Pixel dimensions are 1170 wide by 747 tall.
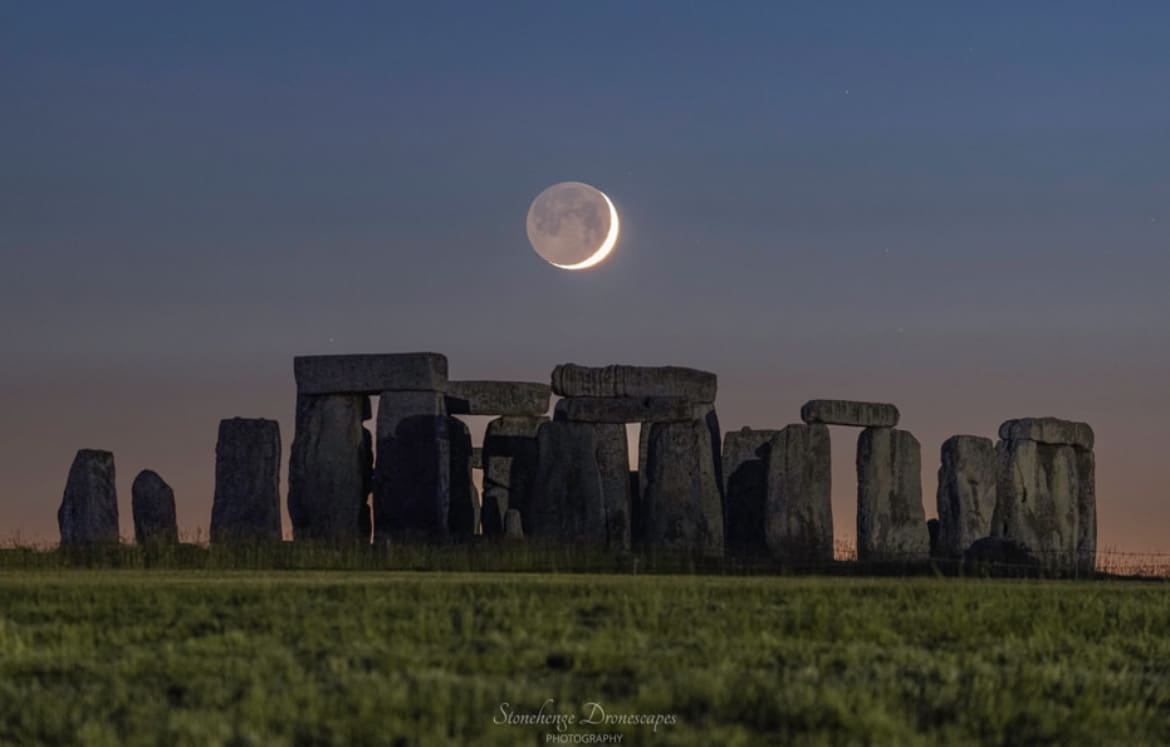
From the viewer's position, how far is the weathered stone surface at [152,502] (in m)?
30.1

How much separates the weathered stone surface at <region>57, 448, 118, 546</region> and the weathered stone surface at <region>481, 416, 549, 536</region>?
23.6 feet

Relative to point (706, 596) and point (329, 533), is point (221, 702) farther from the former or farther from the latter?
point (329, 533)

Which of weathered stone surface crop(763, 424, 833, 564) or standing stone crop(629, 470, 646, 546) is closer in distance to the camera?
standing stone crop(629, 470, 646, 546)

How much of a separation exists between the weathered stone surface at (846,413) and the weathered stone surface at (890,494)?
31 centimetres

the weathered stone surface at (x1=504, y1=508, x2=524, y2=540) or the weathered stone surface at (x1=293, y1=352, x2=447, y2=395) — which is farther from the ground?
the weathered stone surface at (x1=293, y1=352, x2=447, y2=395)

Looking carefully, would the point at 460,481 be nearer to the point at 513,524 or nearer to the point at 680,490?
the point at 513,524

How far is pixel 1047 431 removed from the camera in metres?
34.4

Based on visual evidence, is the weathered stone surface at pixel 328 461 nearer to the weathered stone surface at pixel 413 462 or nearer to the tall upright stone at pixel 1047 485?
the weathered stone surface at pixel 413 462

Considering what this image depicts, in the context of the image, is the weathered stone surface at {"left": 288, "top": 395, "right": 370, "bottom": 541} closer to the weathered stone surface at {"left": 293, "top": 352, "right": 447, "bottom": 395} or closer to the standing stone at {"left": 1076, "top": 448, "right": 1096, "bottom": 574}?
the weathered stone surface at {"left": 293, "top": 352, "right": 447, "bottom": 395}

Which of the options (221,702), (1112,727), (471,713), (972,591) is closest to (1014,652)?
(1112,727)

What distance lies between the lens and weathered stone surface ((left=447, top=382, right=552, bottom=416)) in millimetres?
33688

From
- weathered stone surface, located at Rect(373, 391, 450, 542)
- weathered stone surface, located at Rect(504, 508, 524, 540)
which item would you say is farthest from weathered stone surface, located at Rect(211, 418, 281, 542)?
weathered stone surface, located at Rect(504, 508, 524, 540)

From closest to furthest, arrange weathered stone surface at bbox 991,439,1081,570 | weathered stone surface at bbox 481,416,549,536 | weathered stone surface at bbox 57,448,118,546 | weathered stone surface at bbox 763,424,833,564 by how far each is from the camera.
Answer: weathered stone surface at bbox 57,448,118,546
weathered stone surface at bbox 763,424,833,564
weathered stone surface at bbox 991,439,1081,570
weathered stone surface at bbox 481,416,549,536

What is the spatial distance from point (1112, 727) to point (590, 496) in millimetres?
17682
